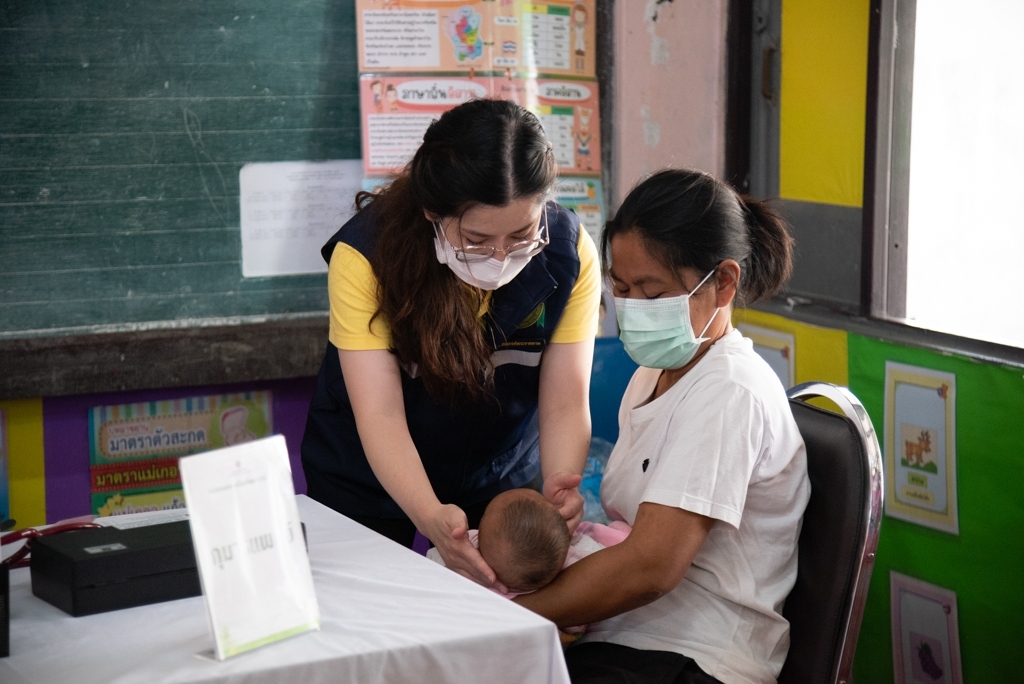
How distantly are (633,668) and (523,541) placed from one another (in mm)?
239

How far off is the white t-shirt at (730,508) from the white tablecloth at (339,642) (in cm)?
33

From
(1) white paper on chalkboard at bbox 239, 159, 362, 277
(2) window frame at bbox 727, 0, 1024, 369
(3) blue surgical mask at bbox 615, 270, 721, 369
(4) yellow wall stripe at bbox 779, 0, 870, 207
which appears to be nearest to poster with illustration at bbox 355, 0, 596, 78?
(1) white paper on chalkboard at bbox 239, 159, 362, 277

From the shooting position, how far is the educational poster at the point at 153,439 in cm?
269

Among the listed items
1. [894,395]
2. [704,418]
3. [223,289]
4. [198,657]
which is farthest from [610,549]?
[223,289]

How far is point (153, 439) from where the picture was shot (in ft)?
8.95

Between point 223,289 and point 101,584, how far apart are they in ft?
5.27

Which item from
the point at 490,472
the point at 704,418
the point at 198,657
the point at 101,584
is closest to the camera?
the point at 198,657

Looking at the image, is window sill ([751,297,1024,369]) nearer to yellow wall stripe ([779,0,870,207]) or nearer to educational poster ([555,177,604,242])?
yellow wall stripe ([779,0,870,207])

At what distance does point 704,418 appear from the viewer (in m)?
1.41

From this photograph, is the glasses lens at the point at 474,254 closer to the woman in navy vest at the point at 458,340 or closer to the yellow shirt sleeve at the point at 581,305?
the woman in navy vest at the point at 458,340

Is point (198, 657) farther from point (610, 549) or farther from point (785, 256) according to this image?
point (785, 256)

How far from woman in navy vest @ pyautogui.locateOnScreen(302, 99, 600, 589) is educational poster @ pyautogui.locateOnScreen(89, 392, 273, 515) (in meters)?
0.84

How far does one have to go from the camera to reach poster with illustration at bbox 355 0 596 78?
2.74 m

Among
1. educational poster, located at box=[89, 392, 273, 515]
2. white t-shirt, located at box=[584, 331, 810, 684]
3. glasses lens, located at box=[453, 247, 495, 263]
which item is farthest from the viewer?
educational poster, located at box=[89, 392, 273, 515]
